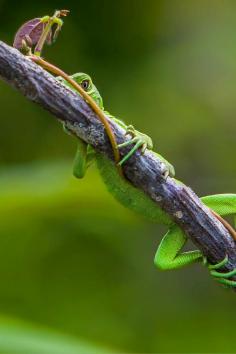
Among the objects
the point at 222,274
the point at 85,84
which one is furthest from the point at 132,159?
the point at 222,274

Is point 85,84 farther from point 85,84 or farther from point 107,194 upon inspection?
point 107,194

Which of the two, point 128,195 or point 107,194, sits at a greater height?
point 107,194

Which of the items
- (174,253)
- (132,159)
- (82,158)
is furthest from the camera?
(174,253)

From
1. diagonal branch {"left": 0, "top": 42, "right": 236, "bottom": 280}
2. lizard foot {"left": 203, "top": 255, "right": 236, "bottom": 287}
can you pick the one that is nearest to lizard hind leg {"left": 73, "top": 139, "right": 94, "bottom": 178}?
diagonal branch {"left": 0, "top": 42, "right": 236, "bottom": 280}

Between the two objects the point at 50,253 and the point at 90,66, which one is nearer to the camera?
the point at 50,253

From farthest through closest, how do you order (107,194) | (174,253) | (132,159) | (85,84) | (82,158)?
(107,194) < (174,253) < (82,158) < (85,84) < (132,159)

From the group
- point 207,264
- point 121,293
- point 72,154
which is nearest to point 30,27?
point 207,264

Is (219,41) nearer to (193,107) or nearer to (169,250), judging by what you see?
(193,107)

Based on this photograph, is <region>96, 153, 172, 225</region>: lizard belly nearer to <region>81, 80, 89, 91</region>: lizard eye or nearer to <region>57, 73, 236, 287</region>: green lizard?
<region>57, 73, 236, 287</region>: green lizard
